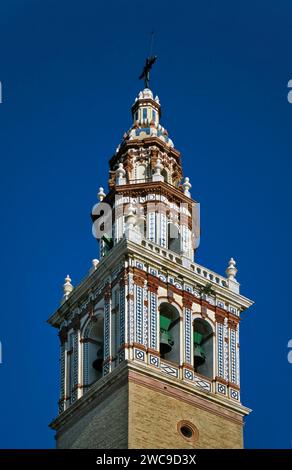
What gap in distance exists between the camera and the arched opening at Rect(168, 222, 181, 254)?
69875 millimetres

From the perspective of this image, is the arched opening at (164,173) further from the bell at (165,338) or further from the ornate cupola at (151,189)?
the bell at (165,338)

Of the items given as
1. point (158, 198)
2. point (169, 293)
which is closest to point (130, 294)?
point (169, 293)

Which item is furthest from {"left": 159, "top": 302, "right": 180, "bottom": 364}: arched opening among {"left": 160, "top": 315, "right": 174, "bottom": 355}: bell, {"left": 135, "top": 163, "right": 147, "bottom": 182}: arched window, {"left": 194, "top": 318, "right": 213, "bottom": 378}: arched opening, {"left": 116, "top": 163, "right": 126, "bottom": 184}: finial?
{"left": 135, "top": 163, "right": 147, "bottom": 182}: arched window

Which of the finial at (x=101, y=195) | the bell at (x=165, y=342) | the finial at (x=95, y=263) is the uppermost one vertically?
the finial at (x=101, y=195)

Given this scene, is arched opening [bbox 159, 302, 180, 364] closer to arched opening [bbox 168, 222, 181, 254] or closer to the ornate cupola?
the ornate cupola

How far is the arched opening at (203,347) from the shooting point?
66.0 metres

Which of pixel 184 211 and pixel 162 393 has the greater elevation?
pixel 184 211

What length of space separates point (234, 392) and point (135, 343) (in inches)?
200

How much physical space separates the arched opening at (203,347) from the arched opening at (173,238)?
4.13 metres

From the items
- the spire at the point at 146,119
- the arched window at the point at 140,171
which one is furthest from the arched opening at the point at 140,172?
the spire at the point at 146,119

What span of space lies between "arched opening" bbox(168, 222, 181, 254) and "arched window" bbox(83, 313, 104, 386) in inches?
212

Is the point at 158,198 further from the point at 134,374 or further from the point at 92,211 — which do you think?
the point at 134,374

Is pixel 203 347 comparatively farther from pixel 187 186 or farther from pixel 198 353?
pixel 187 186

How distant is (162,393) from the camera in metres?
62.5
